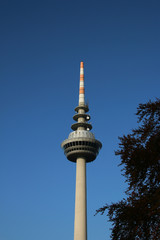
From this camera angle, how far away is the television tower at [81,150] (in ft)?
225

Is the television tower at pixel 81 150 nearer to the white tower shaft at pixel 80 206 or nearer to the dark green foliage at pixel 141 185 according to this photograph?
the white tower shaft at pixel 80 206

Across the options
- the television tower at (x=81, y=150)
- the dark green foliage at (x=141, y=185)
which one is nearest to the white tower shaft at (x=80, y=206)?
the television tower at (x=81, y=150)

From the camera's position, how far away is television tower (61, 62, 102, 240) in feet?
225

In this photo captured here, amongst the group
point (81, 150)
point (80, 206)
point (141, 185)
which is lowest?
point (141, 185)

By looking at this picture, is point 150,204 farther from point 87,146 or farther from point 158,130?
point 87,146

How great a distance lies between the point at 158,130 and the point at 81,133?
6084 cm

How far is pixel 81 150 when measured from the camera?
257 ft

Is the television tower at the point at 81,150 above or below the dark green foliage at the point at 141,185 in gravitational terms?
above

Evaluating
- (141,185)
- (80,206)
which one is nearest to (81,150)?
(80,206)

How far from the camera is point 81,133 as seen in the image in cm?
7950

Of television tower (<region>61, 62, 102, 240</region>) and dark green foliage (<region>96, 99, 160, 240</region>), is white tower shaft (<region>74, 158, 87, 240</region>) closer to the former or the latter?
television tower (<region>61, 62, 102, 240</region>)

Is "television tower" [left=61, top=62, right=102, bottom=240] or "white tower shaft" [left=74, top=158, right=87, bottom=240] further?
"television tower" [left=61, top=62, right=102, bottom=240]

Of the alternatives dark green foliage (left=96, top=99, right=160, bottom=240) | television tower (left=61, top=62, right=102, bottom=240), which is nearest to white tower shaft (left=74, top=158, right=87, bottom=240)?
television tower (left=61, top=62, right=102, bottom=240)

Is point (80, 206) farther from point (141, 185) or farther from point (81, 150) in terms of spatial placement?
point (141, 185)
